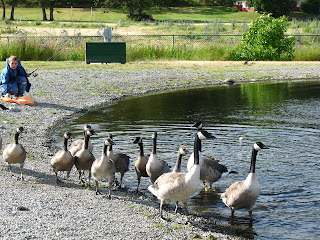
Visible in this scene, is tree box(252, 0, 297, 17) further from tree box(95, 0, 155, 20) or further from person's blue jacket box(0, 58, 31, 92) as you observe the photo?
person's blue jacket box(0, 58, 31, 92)

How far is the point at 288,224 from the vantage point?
858cm

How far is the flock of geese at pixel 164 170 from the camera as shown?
838 centimetres

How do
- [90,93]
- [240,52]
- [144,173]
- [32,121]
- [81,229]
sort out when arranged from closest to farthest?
[81,229] → [144,173] → [32,121] → [90,93] → [240,52]

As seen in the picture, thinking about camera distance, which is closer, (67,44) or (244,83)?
(244,83)

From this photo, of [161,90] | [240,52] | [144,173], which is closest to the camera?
[144,173]

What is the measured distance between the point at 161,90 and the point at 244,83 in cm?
511

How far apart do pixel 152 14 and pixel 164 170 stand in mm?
83068

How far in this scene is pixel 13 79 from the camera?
1775 cm

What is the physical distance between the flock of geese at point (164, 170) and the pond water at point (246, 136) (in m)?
0.46

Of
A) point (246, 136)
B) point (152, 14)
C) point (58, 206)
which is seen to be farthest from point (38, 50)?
point (152, 14)

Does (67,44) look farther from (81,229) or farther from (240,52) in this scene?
(81,229)

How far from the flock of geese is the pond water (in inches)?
18.2

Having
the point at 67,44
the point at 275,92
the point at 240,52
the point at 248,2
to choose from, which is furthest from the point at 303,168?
the point at 248,2

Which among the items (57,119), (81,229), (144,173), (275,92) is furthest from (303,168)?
(275,92)
